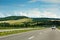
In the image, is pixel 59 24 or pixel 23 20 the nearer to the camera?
pixel 23 20

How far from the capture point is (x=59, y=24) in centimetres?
19138

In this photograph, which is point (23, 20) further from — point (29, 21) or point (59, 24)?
point (59, 24)

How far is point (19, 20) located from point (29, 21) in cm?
1558

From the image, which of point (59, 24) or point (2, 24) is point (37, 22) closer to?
point (59, 24)

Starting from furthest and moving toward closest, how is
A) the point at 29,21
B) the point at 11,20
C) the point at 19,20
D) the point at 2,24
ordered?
1. the point at 29,21
2. the point at 19,20
3. the point at 11,20
4. the point at 2,24

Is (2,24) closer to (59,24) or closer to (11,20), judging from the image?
(11,20)

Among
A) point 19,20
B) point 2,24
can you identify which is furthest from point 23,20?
point 2,24

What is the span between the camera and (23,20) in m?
176

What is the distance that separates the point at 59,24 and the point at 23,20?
113 ft

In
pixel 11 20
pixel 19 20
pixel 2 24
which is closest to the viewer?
pixel 2 24

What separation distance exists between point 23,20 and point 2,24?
Result: 49.5m

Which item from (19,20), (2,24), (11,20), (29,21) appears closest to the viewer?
(2,24)

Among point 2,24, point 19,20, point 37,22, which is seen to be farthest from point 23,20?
point 2,24

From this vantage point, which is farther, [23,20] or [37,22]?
[37,22]
